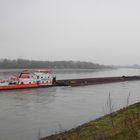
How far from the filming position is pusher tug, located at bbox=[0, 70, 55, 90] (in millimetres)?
30444

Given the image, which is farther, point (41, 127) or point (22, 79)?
point (22, 79)

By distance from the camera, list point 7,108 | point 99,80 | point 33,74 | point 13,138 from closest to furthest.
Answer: point 13,138, point 7,108, point 33,74, point 99,80

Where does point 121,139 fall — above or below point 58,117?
above

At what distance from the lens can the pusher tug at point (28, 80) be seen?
30.4m

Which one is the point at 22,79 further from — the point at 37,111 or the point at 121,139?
the point at 121,139

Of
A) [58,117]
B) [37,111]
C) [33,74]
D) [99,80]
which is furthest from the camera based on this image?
[99,80]

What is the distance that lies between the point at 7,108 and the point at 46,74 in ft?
55.2

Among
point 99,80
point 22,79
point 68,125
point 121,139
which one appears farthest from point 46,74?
point 121,139

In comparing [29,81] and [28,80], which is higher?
[28,80]

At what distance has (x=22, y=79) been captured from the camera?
31.7m

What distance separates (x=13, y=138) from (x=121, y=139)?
636cm

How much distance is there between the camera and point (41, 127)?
41.5 feet

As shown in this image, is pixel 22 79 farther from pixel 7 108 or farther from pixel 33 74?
pixel 7 108

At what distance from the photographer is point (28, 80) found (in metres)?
32.2
